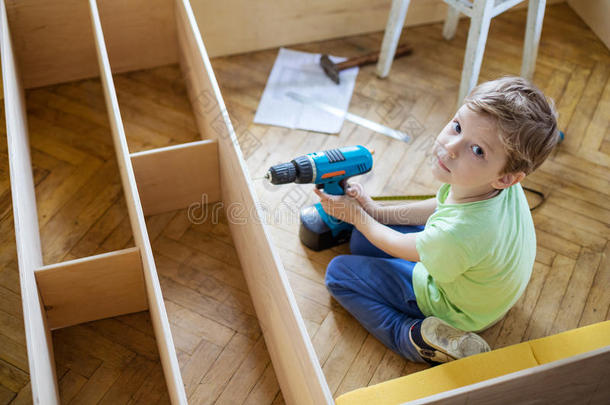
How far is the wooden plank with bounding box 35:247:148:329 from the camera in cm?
157

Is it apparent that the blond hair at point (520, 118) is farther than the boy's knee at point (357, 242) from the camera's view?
No

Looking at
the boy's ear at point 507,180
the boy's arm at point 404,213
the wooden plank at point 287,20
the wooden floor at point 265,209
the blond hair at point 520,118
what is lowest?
the wooden floor at point 265,209

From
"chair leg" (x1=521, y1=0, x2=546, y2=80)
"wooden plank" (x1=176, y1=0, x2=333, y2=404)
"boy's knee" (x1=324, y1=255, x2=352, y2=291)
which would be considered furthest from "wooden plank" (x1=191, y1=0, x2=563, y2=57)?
"boy's knee" (x1=324, y1=255, x2=352, y2=291)

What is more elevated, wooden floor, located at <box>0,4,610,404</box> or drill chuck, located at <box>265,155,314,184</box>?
drill chuck, located at <box>265,155,314,184</box>

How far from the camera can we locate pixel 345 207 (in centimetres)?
171

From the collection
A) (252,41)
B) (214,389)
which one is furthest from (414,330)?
(252,41)

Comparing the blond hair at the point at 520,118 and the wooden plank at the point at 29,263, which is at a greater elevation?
the blond hair at the point at 520,118

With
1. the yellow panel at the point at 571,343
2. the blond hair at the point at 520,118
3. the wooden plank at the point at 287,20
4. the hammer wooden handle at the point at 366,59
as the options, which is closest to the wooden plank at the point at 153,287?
the wooden plank at the point at 287,20

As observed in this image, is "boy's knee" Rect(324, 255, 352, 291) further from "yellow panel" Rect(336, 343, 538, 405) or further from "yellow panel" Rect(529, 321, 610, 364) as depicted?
"yellow panel" Rect(529, 321, 610, 364)

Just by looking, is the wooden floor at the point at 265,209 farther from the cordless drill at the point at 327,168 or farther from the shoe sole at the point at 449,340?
the cordless drill at the point at 327,168

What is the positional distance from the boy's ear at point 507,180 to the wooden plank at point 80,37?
4.74ft

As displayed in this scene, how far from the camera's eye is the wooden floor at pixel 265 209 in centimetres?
169

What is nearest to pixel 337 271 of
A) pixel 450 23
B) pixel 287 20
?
pixel 287 20

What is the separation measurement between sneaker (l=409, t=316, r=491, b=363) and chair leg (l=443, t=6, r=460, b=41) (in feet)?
5.18
